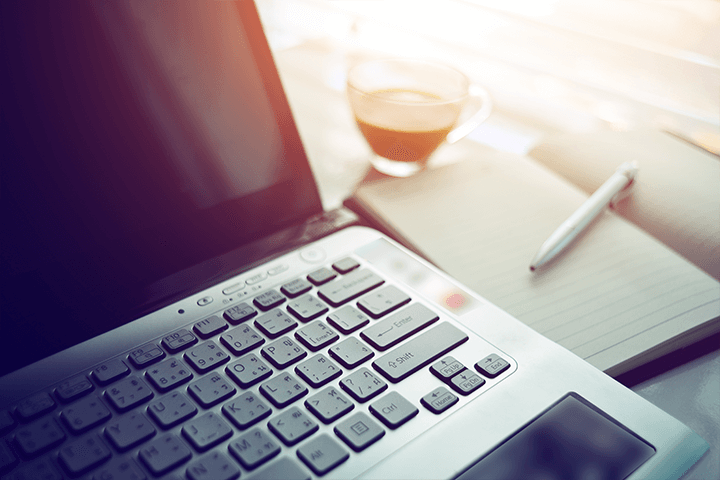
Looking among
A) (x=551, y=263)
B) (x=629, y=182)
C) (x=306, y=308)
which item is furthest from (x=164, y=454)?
(x=629, y=182)

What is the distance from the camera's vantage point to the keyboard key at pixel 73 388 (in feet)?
0.95

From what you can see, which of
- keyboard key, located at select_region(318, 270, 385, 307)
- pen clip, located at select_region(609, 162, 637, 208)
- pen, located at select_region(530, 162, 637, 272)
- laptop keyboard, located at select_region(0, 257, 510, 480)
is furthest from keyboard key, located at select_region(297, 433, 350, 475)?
pen clip, located at select_region(609, 162, 637, 208)

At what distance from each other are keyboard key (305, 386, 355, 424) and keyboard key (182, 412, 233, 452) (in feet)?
0.15

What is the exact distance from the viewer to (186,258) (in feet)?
1.30

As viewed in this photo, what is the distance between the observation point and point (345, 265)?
39 cm

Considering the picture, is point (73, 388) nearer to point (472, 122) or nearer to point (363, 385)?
point (363, 385)

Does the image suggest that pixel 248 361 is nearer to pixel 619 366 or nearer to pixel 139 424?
pixel 139 424

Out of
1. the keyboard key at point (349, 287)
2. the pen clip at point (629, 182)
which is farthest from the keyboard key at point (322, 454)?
the pen clip at point (629, 182)

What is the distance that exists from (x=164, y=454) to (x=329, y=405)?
85 millimetres

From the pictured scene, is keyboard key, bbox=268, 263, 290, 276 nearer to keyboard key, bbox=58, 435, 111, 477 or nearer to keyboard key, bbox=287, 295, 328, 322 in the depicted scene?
keyboard key, bbox=287, 295, 328, 322

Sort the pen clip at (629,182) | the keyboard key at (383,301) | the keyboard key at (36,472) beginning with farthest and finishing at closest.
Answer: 1. the pen clip at (629,182)
2. the keyboard key at (383,301)
3. the keyboard key at (36,472)

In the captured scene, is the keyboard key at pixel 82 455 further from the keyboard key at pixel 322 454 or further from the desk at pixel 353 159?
the desk at pixel 353 159

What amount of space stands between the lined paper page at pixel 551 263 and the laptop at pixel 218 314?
6 centimetres

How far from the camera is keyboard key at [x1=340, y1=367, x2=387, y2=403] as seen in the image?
11.7 inches
